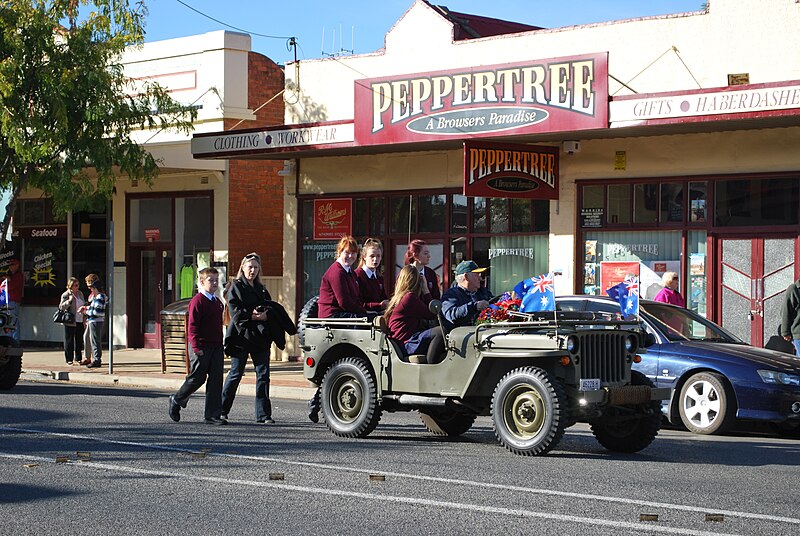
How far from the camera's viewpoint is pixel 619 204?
1930cm

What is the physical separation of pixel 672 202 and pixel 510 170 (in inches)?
98.2

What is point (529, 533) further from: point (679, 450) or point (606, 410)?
point (679, 450)

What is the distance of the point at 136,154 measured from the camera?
22172mm

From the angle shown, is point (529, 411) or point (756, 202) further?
point (756, 202)

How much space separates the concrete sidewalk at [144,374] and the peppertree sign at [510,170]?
396 centimetres

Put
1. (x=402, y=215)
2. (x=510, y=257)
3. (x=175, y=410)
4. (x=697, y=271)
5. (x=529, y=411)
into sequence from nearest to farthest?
(x=529, y=411) → (x=175, y=410) → (x=697, y=271) → (x=510, y=257) → (x=402, y=215)

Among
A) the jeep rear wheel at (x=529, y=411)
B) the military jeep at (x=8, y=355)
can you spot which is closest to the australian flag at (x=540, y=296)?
the jeep rear wheel at (x=529, y=411)

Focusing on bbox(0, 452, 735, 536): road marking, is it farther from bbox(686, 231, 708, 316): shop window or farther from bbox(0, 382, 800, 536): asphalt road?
bbox(686, 231, 708, 316): shop window

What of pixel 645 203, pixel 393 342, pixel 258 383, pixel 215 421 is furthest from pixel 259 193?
pixel 393 342

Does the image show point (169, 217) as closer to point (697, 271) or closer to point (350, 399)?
point (697, 271)

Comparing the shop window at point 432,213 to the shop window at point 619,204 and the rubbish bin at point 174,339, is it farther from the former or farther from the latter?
the rubbish bin at point 174,339

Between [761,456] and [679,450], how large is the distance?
755 mm

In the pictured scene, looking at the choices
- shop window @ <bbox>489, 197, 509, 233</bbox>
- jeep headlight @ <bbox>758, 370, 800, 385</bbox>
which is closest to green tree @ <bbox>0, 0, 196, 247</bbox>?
shop window @ <bbox>489, 197, 509, 233</bbox>

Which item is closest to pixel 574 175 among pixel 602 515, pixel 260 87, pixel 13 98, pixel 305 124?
pixel 305 124
